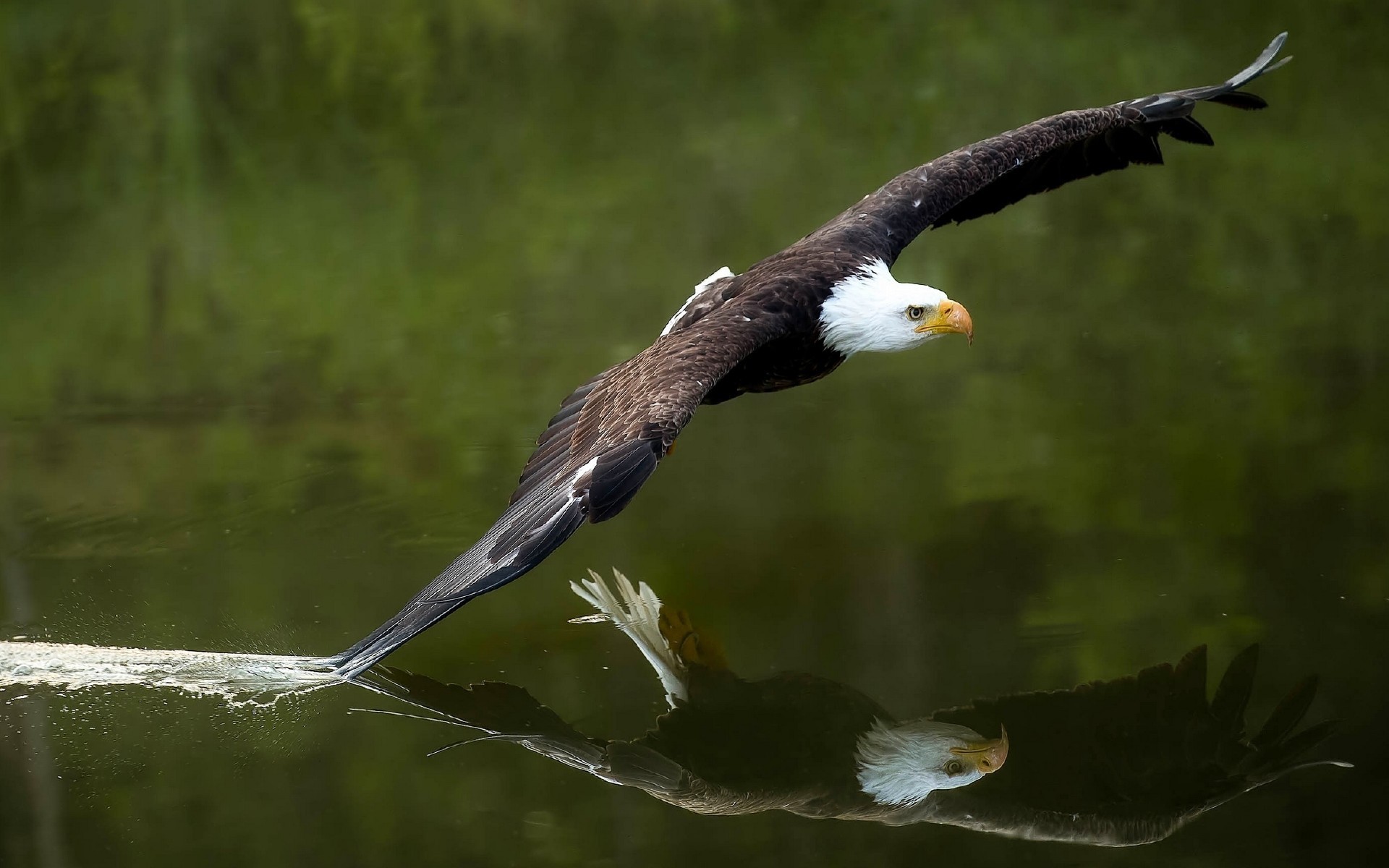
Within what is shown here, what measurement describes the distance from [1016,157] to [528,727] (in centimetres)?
399

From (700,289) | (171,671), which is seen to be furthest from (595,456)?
(171,671)

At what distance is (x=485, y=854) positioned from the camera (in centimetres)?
600

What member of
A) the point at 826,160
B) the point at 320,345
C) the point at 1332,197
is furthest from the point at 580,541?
the point at 1332,197

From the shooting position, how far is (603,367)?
1045cm

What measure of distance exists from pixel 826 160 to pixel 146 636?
25.8ft

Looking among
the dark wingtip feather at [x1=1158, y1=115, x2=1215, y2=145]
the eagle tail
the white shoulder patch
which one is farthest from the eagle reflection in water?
the dark wingtip feather at [x1=1158, y1=115, x2=1215, y2=145]

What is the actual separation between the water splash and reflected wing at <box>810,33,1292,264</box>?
351 cm

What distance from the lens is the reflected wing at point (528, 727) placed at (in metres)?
6.32

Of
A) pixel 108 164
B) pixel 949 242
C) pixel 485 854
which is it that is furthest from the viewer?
pixel 108 164

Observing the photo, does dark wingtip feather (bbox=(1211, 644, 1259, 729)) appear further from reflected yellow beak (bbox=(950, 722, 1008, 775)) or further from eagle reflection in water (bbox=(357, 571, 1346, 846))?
reflected yellow beak (bbox=(950, 722, 1008, 775))

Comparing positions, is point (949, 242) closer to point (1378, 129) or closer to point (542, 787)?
point (1378, 129)

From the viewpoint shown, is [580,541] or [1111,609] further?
[580,541]

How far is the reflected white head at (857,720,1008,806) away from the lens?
19.9ft

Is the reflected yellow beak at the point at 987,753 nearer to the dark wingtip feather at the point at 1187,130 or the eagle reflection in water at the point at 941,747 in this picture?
the eagle reflection in water at the point at 941,747
